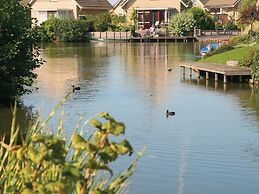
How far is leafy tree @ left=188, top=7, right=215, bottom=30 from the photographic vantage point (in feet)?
257

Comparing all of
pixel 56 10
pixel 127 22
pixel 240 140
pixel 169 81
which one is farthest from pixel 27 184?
pixel 56 10

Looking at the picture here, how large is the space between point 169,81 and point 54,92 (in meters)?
6.43

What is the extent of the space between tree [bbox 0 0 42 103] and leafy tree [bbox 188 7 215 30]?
56.1m

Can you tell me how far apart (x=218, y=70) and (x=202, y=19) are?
161 feet

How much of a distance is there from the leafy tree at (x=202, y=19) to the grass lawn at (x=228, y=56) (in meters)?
38.7

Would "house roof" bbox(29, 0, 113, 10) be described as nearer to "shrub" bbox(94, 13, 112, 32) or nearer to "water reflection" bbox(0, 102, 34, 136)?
"shrub" bbox(94, 13, 112, 32)

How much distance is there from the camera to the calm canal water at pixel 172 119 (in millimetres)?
13633

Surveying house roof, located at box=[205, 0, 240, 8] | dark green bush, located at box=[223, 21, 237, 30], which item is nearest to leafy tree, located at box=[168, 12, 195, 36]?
dark green bush, located at box=[223, 21, 237, 30]

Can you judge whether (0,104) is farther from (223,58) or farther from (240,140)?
(223,58)

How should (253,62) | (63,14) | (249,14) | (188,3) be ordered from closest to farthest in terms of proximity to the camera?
(253,62) < (249,14) < (63,14) < (188,3)

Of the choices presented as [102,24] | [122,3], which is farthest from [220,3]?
[102,24]

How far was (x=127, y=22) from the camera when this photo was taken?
83250 mm

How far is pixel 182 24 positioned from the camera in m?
75.8

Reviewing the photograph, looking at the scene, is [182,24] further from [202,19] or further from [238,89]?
[238,89]
